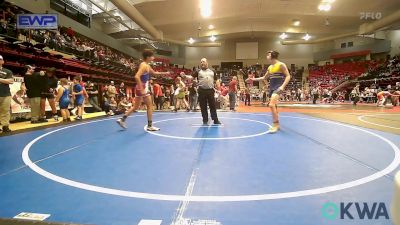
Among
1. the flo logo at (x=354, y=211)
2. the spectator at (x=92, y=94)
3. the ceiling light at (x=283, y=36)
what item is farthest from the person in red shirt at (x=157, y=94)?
the ceiling light at (x=283, y=36)

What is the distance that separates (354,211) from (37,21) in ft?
42.4

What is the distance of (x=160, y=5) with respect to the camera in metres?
24.3

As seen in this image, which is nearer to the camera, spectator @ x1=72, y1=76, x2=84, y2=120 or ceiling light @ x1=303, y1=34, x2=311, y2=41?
spectator @ x1=72, y1=76, x2=84, y2=120

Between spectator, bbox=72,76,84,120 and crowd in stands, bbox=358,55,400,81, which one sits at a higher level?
crowd in stands, bbox=358,55,400,81

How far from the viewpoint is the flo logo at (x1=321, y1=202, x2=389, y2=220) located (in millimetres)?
1994

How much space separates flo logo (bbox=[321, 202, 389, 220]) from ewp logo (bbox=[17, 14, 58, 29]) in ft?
39.4

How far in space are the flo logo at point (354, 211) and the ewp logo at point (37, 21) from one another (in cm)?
1200

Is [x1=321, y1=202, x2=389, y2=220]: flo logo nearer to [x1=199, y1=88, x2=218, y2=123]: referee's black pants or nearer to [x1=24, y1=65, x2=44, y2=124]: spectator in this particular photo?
[x1=199, y1=88, x2=218, y2=123]: referee's black pants

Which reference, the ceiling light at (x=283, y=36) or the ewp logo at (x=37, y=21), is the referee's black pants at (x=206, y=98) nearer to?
the ewp logo at (x=37, y=21)

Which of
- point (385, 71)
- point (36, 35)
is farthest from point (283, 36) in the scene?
point (36, 35)

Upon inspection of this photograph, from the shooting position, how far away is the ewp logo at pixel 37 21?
1099 centimetres

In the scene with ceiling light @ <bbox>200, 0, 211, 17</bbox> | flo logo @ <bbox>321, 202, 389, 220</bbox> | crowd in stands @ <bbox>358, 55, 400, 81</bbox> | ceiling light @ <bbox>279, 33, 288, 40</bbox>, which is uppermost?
ceiling light @ <bbox>279, 33, 288, 40</bbox>

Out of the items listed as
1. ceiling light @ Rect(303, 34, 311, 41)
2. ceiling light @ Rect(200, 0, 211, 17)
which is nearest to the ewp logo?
ceiling light @ Rect(200, 0, 211, 17)

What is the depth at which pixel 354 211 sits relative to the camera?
208 centimetres
